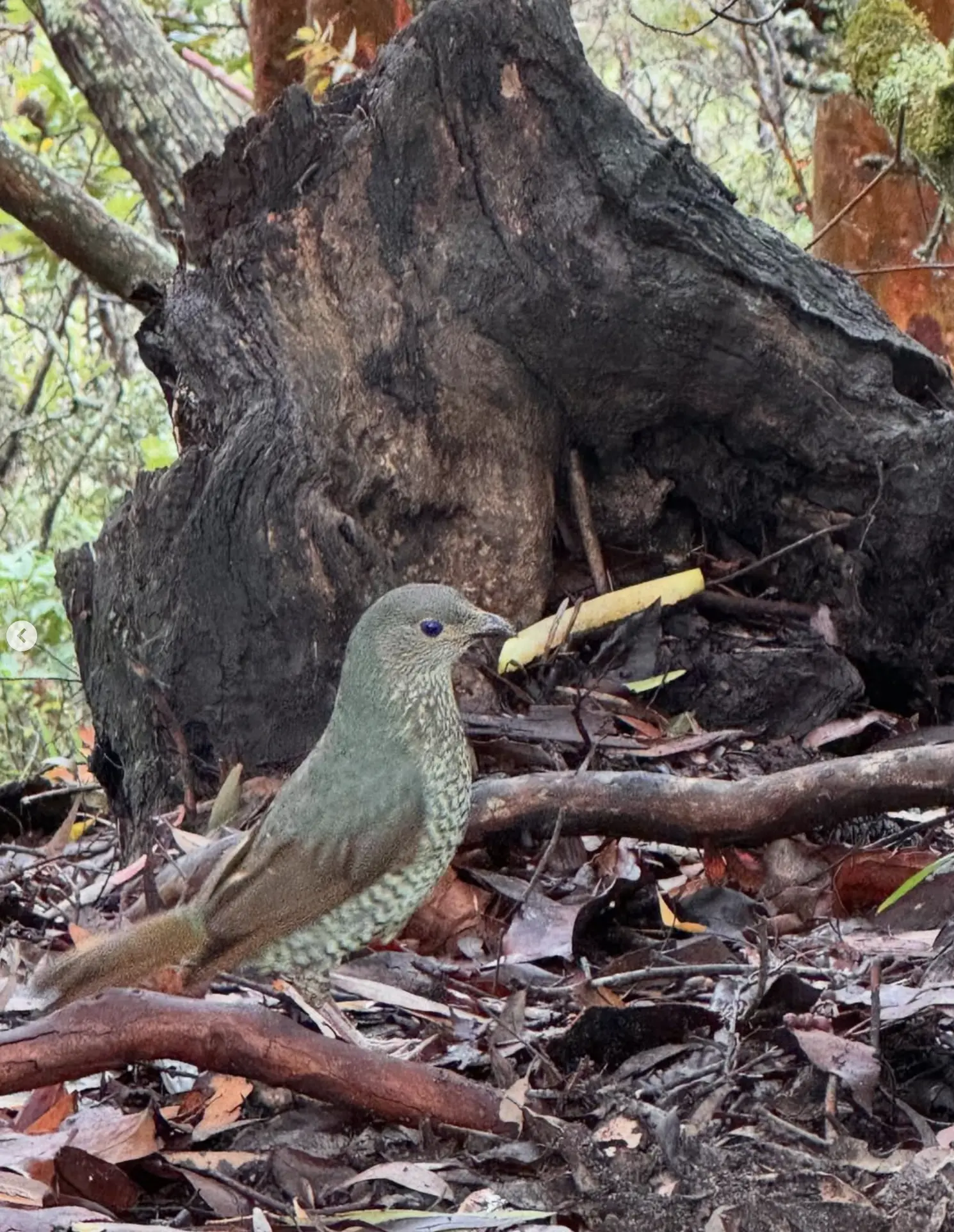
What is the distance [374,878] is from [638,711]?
1.39m

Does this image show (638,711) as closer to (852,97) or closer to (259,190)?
(259,190)

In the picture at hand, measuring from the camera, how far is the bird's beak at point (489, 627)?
339 cm

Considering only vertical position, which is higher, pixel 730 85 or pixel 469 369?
pixel 730 85

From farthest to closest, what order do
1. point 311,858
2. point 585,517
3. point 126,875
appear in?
point 585,517, point 126,875, point 311,858

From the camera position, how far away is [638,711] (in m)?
4.29

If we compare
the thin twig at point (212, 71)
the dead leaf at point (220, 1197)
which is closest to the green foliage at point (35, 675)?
the thin twig at point (212, 71)

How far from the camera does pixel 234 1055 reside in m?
2.35

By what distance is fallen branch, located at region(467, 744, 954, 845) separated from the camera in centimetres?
307

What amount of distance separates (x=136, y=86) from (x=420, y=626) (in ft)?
14.5

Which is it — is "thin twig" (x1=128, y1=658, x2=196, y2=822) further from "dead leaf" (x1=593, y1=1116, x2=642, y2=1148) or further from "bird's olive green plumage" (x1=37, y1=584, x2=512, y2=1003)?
"dead leaf" (x1=593, y1=1116, x2=642, y2=1148)

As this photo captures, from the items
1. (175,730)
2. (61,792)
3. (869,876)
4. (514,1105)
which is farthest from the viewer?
(61,792)

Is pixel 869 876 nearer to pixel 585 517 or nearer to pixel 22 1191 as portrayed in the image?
pixel 585 517

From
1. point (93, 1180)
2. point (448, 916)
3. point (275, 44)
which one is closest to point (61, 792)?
point (448, 916)

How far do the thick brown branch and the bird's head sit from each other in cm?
404
